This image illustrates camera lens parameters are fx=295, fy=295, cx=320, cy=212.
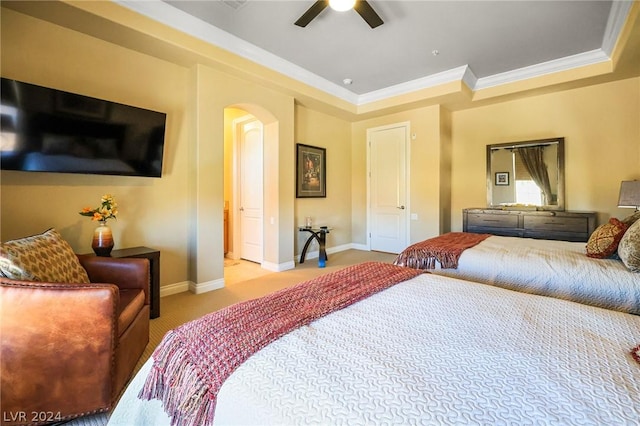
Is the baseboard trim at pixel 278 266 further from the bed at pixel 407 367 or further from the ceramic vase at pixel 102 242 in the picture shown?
the bed at pixel 407 367

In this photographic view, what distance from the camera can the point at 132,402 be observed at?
115 cm

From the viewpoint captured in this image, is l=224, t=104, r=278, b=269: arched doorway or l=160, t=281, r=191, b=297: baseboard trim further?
l=224, t=104, r=278, b=269: arched doorway

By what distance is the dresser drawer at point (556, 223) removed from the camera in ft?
12.9

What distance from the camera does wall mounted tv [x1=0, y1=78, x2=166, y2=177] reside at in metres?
2.31

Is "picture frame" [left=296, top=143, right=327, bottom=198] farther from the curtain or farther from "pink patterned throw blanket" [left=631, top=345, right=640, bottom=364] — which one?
"pink patterned throw blanket" [left=631, top=345, right=640, bottom=364]

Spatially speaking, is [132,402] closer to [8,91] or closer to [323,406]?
[323,406]

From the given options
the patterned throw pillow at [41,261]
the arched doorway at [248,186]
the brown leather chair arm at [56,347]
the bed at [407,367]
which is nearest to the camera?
the bed at [407,367]

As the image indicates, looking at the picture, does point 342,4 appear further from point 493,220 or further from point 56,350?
point 493,220

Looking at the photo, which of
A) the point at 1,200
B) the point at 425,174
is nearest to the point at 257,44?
the point at 1,200

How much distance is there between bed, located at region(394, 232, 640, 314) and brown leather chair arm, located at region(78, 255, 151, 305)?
2.33 metres

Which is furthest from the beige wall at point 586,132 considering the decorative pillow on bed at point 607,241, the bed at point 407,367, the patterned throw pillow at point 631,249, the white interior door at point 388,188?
the bed at point 407,367

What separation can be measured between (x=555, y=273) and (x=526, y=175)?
3.04 m

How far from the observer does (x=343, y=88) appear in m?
5.12

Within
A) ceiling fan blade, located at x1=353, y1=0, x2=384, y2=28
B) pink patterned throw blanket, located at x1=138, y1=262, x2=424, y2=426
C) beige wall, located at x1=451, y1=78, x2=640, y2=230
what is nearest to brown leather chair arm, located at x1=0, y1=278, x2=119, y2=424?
pink patterned throw blanket, located at x1=138, y1=262, x2=424, y2=426
